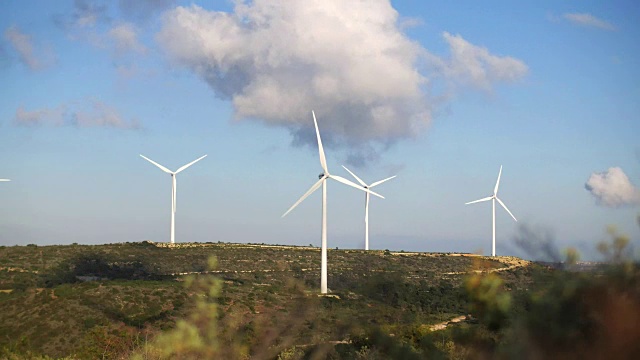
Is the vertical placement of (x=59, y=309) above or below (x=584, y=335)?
below

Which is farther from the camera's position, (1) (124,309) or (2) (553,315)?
(1) (124,309)

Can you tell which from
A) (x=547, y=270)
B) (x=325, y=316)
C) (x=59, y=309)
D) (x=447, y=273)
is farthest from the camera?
(x=447, y=273)

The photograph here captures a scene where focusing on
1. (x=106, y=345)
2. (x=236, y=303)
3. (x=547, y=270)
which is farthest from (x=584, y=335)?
(x=236, y=303)

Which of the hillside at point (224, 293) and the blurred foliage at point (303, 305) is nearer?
the blurred foliage at point (303, 305)

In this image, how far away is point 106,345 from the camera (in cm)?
5291

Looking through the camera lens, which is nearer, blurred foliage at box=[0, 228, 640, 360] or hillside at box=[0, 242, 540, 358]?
blurred foliage at box=[0, 228, 640, 360]

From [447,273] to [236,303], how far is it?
52.7 metres

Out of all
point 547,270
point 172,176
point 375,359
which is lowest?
point 375,359

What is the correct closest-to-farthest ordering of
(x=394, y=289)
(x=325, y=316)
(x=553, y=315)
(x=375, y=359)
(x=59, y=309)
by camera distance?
(x=553, y=315) → (x=394, y=289) → (x=375, y=359) → (x=325, y=316) → (x=59, y=309)

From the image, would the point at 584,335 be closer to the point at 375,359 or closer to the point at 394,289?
the point at 394,289

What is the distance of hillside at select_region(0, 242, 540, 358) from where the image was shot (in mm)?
19208

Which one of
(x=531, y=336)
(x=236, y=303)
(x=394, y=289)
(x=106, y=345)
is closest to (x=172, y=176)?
(x=236, y=303)

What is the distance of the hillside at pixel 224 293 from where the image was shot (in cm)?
1921

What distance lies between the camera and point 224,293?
8181 cm
